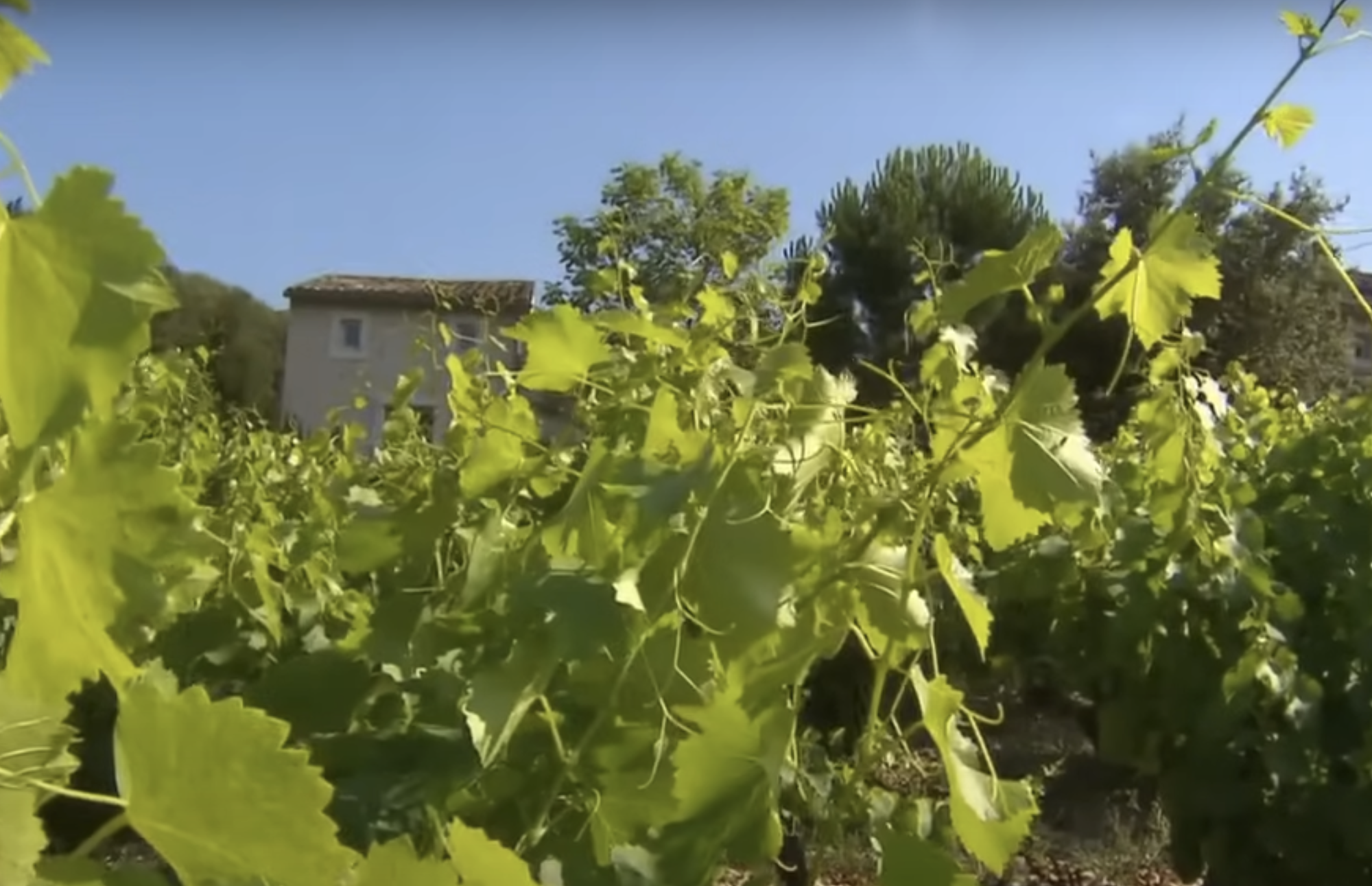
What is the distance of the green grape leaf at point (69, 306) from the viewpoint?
20.7 inches

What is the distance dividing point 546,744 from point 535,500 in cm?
32

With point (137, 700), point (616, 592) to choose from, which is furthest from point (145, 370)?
point (137, 700)

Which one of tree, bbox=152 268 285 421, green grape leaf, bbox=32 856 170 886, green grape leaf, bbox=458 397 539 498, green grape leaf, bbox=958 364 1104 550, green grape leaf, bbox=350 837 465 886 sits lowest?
tree, bbox=152 268 285 421

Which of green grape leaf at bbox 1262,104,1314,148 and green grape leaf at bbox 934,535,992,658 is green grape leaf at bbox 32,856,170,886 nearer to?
green grape leaf at bbox 934,535,992,658

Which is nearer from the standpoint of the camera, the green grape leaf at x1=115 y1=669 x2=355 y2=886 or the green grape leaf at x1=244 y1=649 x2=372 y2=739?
the green grape leaf at x1=115 y1=669 x2=355 y2=886

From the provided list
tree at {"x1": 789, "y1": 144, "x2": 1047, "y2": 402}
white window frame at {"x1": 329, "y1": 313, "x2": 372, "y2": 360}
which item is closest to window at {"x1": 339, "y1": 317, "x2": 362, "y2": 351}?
white window frame at {"x1": 329, "y1": 313, "x2": 372, "y2": 360}

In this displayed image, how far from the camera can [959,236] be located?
79.2 ft

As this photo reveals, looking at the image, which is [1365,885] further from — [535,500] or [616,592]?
[616,592]

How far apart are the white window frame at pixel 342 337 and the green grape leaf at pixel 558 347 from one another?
85.5 feet

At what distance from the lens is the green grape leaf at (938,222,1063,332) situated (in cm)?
101

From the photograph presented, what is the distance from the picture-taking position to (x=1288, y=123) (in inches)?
41.2

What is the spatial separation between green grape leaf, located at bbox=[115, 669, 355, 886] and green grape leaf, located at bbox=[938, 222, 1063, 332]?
0.58 metres

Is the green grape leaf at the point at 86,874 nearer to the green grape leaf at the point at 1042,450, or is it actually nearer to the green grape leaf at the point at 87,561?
the green grape leaf at the point at 87,561

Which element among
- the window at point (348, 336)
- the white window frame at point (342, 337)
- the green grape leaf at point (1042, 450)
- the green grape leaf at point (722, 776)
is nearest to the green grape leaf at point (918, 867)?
the green grape leaf at point (722, 776)
